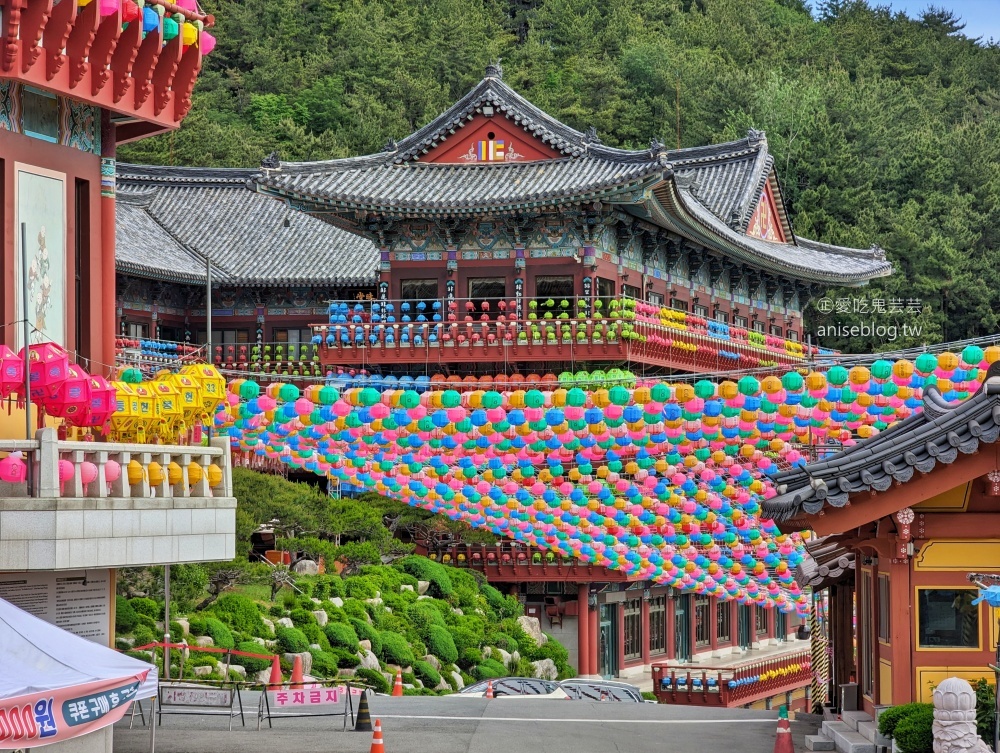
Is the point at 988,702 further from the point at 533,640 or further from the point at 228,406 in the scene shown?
the point at 533,640

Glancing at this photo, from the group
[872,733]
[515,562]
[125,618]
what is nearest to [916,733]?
[872,733]

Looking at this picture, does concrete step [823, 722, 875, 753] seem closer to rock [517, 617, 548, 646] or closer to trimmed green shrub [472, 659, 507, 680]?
trimmed green shrub [472, 659, 507, 680]

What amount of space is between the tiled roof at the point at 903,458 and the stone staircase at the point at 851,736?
2.81m

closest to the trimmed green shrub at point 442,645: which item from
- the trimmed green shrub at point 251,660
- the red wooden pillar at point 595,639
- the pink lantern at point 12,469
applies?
the trimmed green shrub at point 251,660

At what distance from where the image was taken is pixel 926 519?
18.1 metres

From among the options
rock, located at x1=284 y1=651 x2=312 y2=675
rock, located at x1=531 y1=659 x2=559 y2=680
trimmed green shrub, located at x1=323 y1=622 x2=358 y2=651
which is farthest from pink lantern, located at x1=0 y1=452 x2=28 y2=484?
rock, located at x1=531 y1=659 x2=559 y2=680

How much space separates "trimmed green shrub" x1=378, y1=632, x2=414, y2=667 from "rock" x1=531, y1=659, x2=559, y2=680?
5.80 m

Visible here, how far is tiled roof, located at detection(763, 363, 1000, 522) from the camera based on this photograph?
17141 millimetres

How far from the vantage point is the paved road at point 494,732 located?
21172mm

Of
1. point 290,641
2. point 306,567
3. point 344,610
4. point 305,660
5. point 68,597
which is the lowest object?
point 305,660

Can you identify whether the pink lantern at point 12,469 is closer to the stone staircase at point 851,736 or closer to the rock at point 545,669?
the stone staircase at point 851,736

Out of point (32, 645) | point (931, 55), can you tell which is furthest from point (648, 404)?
point (931, 55)

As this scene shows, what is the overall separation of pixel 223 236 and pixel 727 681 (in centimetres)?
2703

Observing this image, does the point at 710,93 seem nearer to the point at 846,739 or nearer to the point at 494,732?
the point at 494,732
